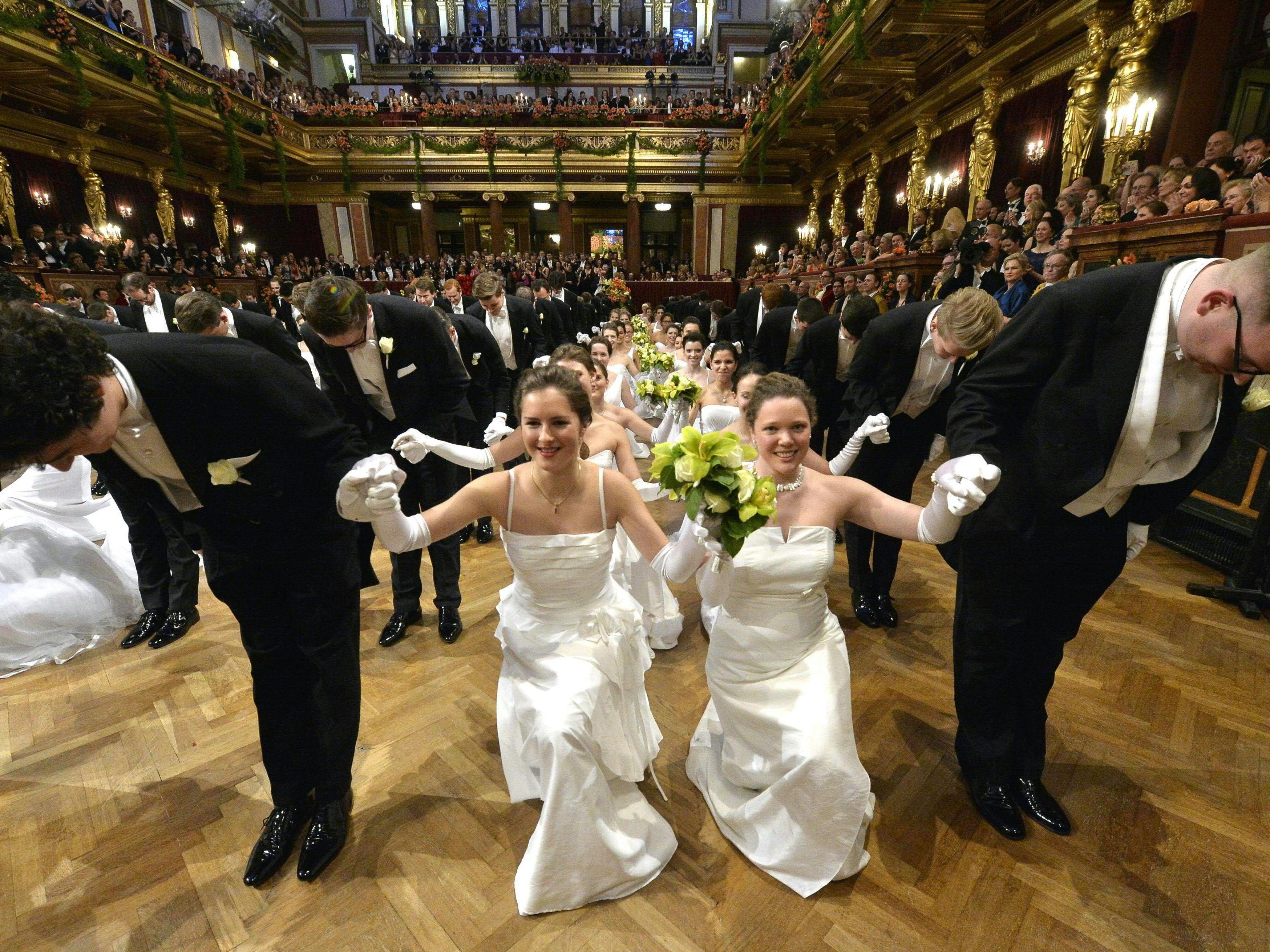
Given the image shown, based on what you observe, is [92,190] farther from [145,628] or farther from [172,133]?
[145,628]

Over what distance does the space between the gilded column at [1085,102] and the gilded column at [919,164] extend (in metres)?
3.41

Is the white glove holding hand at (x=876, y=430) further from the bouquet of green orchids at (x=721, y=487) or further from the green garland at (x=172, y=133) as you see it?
the green garland at (x=172, y=133)

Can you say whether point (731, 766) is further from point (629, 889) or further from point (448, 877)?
point (448, 877)

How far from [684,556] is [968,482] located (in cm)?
83

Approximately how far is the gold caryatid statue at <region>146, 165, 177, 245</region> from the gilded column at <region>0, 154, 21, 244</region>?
3609 millimetres

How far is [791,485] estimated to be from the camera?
7.13ft

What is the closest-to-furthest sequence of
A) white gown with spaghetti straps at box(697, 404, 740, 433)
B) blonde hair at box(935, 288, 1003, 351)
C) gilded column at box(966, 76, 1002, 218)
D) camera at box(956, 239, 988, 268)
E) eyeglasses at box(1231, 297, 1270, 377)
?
eyeglasses at box(1231, 297, 1270, 377), blonde hair at box(935, 288, 1003, 351), white gown with spaghetti straps at box(697, 404, 740, 433), camera at box(956, 239, 988, 268), gilded column at box(966, 76, 1002, 218)

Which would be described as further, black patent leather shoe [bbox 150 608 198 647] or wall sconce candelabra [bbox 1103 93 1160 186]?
wall sconce candelabra [bbox 1103 93 1160 186]

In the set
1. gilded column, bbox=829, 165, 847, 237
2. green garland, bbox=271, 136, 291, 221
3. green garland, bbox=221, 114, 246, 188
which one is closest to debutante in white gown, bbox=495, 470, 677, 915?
gilded column, bbox=829, 165, 847, 237

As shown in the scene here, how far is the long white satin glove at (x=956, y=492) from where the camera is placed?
1.62m

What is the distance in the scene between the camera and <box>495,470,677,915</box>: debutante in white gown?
185 centimetres

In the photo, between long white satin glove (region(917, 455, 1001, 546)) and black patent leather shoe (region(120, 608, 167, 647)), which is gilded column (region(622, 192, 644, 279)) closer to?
black patent leather shoe (region(120, 608, 167, 647))

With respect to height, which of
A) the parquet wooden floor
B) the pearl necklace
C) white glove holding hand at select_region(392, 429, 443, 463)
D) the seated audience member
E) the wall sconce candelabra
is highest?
the wall sconce candelabra

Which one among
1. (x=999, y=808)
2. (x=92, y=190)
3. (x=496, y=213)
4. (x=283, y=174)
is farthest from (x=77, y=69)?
(x=999, y=808)
